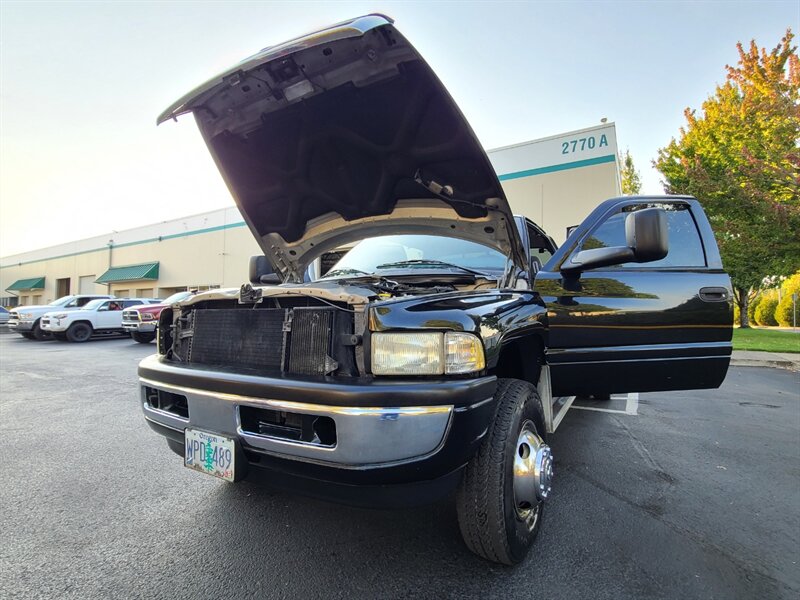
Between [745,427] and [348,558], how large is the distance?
15.2 ft

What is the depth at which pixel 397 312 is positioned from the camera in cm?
164

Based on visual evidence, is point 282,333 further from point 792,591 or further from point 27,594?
point 792,591

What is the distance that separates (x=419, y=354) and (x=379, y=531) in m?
1.23

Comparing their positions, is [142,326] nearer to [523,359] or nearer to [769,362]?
[523,359]

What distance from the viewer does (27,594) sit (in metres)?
1.75

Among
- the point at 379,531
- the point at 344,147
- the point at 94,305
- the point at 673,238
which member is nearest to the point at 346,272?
the point at 344,147

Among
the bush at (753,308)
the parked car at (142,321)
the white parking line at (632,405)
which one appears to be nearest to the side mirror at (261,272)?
the white parking line at (632,405)

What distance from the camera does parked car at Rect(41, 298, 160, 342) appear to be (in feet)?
47.4

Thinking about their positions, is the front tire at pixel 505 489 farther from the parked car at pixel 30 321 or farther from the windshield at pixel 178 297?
the parked car at pixel 30 321

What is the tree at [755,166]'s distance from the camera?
11.2m

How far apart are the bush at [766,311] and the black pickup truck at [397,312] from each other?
3701 cm

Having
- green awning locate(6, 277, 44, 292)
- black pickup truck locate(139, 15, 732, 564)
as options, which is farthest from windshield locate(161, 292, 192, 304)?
green awning locate(6, 277, 44, 292)

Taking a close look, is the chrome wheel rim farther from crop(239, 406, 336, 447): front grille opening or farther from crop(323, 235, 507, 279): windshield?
crop(323, 235, 507, 279): windshield

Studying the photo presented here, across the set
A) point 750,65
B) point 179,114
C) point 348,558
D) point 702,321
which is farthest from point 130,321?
point 750,65
